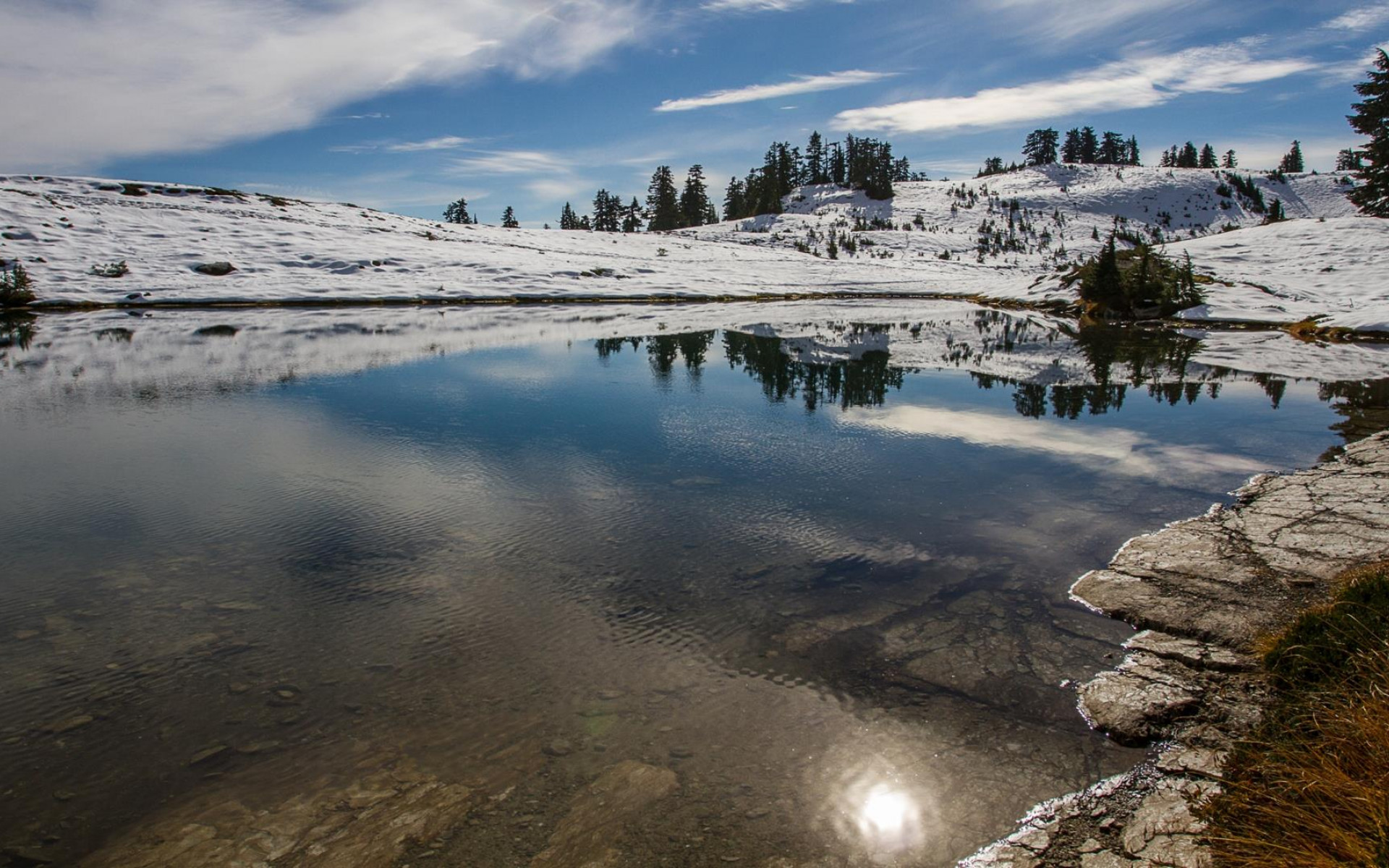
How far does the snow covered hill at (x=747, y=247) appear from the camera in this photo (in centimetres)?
3712

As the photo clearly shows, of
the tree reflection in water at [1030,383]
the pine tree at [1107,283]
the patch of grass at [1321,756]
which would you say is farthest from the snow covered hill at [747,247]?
the patch of grass at [1321,756]

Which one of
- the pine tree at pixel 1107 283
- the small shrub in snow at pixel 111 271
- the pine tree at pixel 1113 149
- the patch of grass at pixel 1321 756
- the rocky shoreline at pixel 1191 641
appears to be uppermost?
the pine tree at pixel 1113 149

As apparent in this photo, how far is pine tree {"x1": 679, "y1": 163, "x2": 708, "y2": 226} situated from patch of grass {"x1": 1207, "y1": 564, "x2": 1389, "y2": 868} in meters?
101

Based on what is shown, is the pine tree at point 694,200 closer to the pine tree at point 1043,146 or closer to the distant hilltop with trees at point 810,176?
the distant hilltop with trees at point 810,176

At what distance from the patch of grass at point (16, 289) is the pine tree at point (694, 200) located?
247ft

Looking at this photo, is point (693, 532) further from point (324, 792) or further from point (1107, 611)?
point (324, 792)

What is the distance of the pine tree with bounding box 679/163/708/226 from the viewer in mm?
101312

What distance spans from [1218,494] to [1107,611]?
3.77m

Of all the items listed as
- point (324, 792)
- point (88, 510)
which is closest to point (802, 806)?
point (324, 792)

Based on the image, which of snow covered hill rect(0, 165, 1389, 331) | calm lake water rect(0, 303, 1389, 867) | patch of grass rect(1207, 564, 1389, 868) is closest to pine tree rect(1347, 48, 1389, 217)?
snow covered hill rect(0, 165, 1389, 331)

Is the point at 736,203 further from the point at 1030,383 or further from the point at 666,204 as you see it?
the point at 1030,383

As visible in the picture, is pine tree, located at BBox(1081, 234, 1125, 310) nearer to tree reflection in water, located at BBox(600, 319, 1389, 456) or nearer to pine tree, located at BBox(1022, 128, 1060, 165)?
tree reflection in water, located at BBox(600, 319, 1389, 456)

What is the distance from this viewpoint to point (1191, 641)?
5.12 meters

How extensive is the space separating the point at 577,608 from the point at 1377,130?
60.0 m
